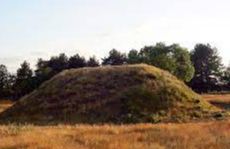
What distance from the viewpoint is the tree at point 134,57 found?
338ft

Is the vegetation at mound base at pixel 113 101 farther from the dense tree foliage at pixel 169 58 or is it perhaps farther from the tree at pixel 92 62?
the tree at pixel 92 62

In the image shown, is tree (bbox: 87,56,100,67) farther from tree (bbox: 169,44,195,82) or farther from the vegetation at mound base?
the vegetation at mound base

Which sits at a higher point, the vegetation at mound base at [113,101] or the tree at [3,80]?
the tree at [3,80]

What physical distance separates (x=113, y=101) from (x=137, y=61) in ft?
184

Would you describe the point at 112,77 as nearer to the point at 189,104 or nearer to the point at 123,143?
the point at 189,104

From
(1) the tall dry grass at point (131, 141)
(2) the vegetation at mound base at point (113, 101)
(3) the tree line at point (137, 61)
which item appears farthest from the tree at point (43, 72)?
(1) the tall dry grass at point (131, 141)

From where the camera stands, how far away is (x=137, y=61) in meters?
103

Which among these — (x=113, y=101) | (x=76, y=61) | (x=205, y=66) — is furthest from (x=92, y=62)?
(x=113, y=101)

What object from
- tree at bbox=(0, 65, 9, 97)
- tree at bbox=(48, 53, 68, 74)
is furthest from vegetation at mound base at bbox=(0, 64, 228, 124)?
tree at bbox=(0, 65, 9, 97)

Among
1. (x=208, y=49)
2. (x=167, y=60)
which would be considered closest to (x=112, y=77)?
(x=167, y=60)

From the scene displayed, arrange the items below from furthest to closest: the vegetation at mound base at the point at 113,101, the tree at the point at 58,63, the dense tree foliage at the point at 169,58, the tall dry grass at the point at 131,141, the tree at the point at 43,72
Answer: the tree at the point at 58,63 < the tree at the point at 43,72 < the dense tree foliage at the point at 169,58 < the vegetation at mound base at the point at 113,101 < the tall dry grass at the point at 131,141

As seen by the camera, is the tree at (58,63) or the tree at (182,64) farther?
the tree at (58,63)

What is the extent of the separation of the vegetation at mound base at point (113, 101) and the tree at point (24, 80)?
5739 centimetres

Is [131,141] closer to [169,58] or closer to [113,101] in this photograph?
[113,101]
